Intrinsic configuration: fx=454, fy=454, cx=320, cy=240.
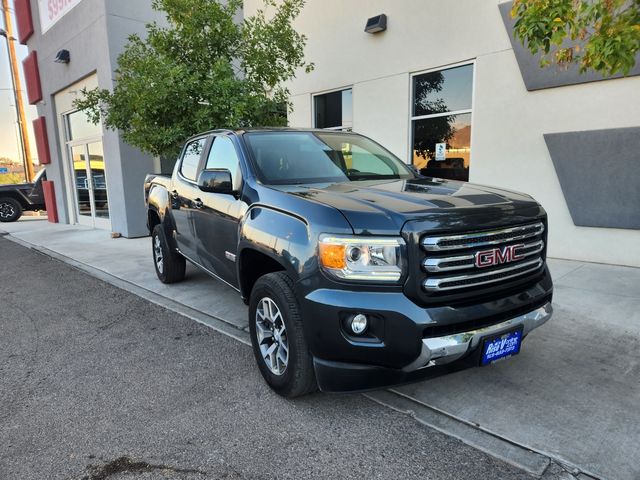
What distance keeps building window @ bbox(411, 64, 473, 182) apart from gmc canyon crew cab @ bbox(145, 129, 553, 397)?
450 cm

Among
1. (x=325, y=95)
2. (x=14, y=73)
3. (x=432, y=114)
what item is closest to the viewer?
(x=432, y=114)

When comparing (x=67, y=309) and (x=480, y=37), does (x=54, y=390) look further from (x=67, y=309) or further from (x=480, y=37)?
(x=480, y=37)

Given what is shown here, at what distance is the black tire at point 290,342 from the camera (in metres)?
2.76

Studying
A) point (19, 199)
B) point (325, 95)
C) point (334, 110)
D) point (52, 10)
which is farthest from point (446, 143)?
point (19, 199)

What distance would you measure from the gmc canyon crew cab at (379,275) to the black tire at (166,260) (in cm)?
248

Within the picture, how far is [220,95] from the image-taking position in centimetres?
665

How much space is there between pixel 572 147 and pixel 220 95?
5.04 m

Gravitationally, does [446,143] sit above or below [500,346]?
above

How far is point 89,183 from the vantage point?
12.8 m

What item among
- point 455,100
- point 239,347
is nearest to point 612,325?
point 239,347

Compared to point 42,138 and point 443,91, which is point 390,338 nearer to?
point 443,91

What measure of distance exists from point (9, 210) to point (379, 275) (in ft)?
60.8

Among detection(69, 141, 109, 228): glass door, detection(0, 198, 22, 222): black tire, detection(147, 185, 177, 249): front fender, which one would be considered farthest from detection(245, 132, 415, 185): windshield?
detection(0, 198, 22, 222): black tire

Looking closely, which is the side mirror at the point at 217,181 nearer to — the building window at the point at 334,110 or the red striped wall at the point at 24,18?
the building window at the point at 334,110
